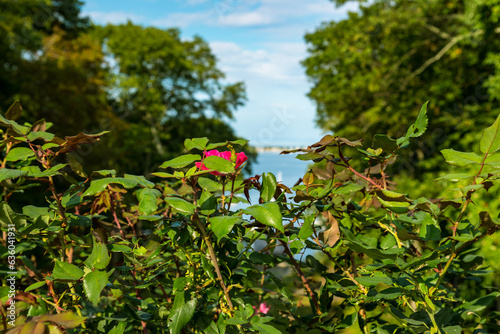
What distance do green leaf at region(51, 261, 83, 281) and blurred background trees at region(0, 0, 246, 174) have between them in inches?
588

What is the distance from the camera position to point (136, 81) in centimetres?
2423

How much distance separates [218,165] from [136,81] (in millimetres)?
25003

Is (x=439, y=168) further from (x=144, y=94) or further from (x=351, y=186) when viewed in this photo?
(x=144, y=94)

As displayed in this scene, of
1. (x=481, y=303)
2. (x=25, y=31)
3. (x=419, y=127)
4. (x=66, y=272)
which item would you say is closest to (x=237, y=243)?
(x=66, y=272)

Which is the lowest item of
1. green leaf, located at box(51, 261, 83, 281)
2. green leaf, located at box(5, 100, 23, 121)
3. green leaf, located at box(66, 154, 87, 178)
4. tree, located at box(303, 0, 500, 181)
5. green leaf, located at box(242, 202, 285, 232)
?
green leaf, located at box(51, 261, 83, 281)

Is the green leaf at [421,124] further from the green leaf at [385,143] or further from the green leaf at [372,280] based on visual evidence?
the green leaf at [372,280]

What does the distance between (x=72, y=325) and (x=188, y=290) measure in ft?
0.85

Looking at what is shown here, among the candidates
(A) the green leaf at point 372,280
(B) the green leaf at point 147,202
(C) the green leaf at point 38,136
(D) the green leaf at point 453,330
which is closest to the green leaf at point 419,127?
(A) the green leaf at point 372,280

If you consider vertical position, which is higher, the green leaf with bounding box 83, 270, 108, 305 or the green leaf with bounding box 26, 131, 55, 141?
the green leaf with bounding box 26, 131, 55, 141

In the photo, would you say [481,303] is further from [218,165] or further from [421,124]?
[218,165]

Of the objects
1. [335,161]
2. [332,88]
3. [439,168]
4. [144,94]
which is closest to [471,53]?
[439,168]

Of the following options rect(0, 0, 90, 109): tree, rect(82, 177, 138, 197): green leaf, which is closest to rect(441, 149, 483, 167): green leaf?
rect(82, 177, 138, 197): green leaf

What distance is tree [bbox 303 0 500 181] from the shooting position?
10.3 metres

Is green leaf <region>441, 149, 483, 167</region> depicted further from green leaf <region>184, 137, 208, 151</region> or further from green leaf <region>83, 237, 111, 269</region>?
green leaf <region>83, 237, 111, 269</region>
